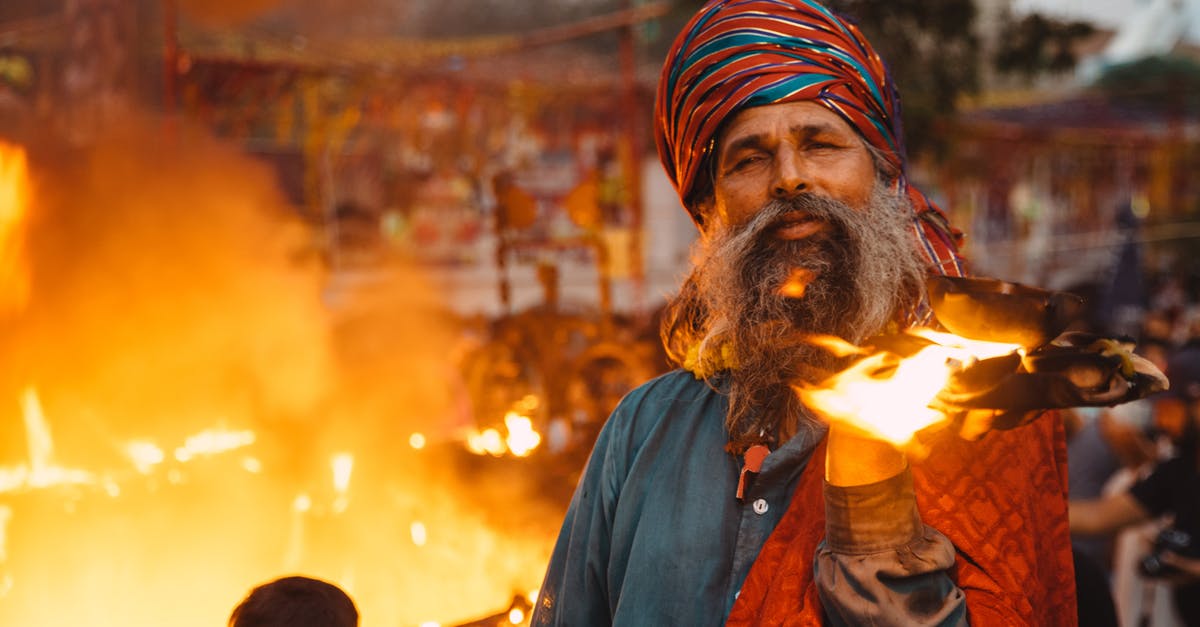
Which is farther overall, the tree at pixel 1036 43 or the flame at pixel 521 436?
the tree at pixel 1036 43

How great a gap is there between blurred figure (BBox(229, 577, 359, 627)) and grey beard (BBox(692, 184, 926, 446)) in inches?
50.1

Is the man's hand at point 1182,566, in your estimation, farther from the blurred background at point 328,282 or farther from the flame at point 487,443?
the flame at point 487,443

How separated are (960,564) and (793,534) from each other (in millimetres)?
266

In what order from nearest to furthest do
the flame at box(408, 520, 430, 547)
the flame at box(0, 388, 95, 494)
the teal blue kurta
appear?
1. the teal blue kurta
2. the flame at box(0, 388, 95, 494)
3. the flame at box(408, 520, 430, 547)

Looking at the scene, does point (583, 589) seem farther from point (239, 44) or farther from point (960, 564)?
point (239, 44)

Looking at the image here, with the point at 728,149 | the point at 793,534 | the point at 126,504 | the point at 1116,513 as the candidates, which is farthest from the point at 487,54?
the point at 793,534

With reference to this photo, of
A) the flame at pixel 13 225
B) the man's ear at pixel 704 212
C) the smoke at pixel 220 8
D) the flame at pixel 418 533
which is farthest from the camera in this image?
the smoke at pixel 220 8

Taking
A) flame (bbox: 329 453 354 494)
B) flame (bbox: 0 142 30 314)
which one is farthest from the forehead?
flame (bbox: 0 142 30 314)

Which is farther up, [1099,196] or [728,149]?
[728,149]

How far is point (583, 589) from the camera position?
1.85m

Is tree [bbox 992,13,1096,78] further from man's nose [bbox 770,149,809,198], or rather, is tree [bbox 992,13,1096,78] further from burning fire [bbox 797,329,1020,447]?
burning fire [bbox 797,329,1020,447]

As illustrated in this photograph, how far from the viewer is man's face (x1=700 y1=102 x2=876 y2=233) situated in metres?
1.89

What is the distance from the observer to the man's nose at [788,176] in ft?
6.15

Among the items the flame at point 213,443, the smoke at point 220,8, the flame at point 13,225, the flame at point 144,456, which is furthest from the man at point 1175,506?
the flame at point 13,225
